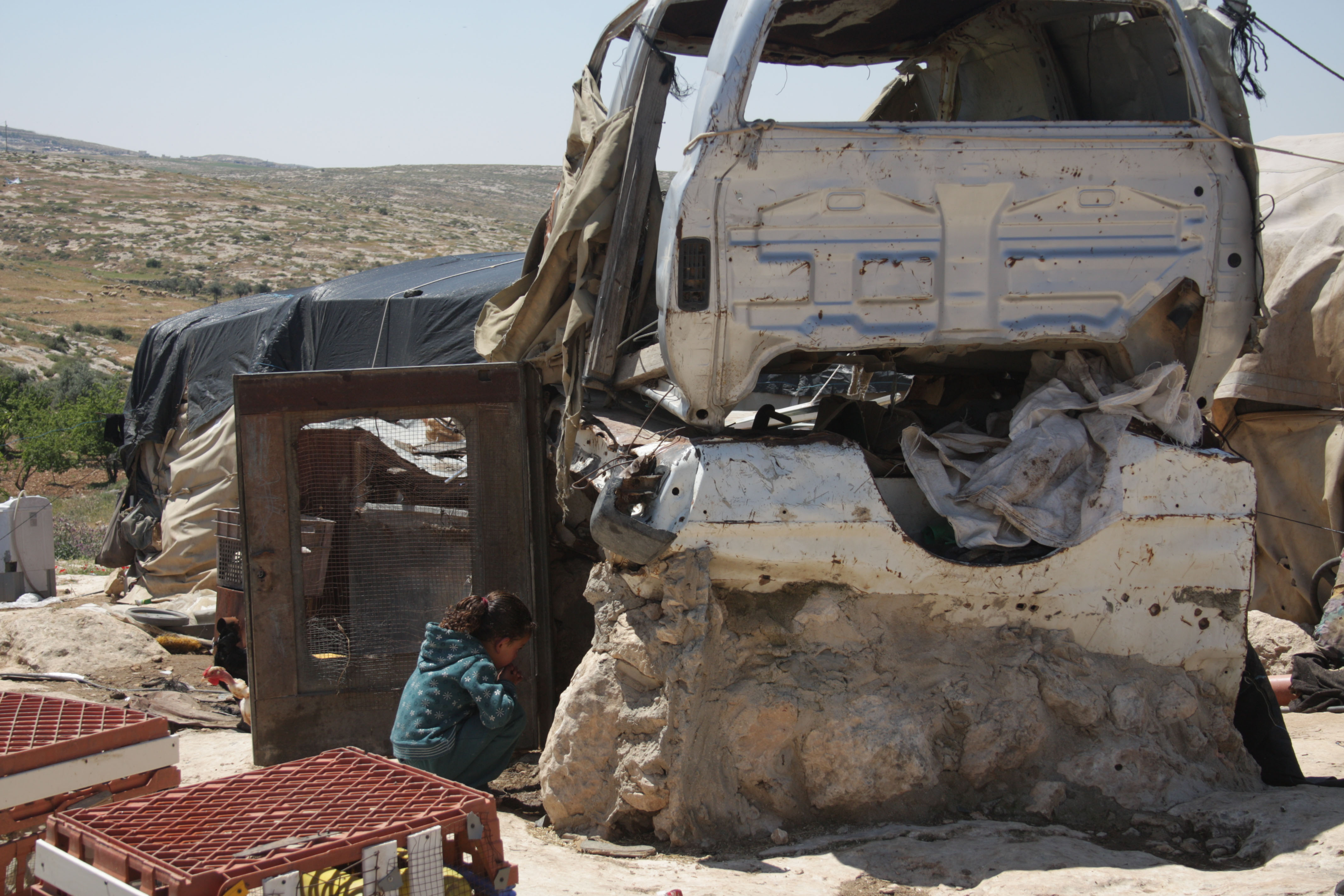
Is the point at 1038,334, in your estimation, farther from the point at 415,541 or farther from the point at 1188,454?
the point at 415,541

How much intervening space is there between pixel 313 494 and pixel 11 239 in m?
46.7

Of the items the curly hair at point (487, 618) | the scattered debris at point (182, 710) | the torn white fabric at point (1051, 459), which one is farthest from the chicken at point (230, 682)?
the torn white fabric at point (1051, 459)

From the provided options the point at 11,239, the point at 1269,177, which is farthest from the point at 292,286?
the point at 1269,177

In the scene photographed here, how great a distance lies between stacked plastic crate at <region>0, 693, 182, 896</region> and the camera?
269 centimetres

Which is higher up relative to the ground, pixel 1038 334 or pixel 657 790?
pixel 1038 334

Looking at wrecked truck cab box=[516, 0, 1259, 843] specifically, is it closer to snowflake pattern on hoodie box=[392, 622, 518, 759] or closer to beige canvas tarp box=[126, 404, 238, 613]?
snowflake pattern on hoodie box=[392, 622, 518, 759]

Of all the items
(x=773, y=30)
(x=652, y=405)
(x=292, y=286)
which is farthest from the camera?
(x=292, y=286)

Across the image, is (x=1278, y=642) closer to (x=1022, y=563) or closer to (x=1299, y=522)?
(x=1299, y=522)

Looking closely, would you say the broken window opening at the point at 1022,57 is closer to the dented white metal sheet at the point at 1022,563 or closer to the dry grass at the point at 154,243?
the dented white metal sheet at the point at 1022,563

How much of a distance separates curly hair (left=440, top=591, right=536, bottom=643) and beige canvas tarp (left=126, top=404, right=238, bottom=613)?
7343 millimetres

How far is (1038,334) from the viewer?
3.81 meters

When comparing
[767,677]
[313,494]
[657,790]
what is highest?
[313,494]

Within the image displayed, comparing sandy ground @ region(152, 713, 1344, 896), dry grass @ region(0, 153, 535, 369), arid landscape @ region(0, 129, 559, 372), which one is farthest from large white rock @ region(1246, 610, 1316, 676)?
dry grass @ region(0, 153, 535, 369)

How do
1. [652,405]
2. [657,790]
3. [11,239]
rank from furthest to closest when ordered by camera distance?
[11,239]
[652,405]
[657,790]
